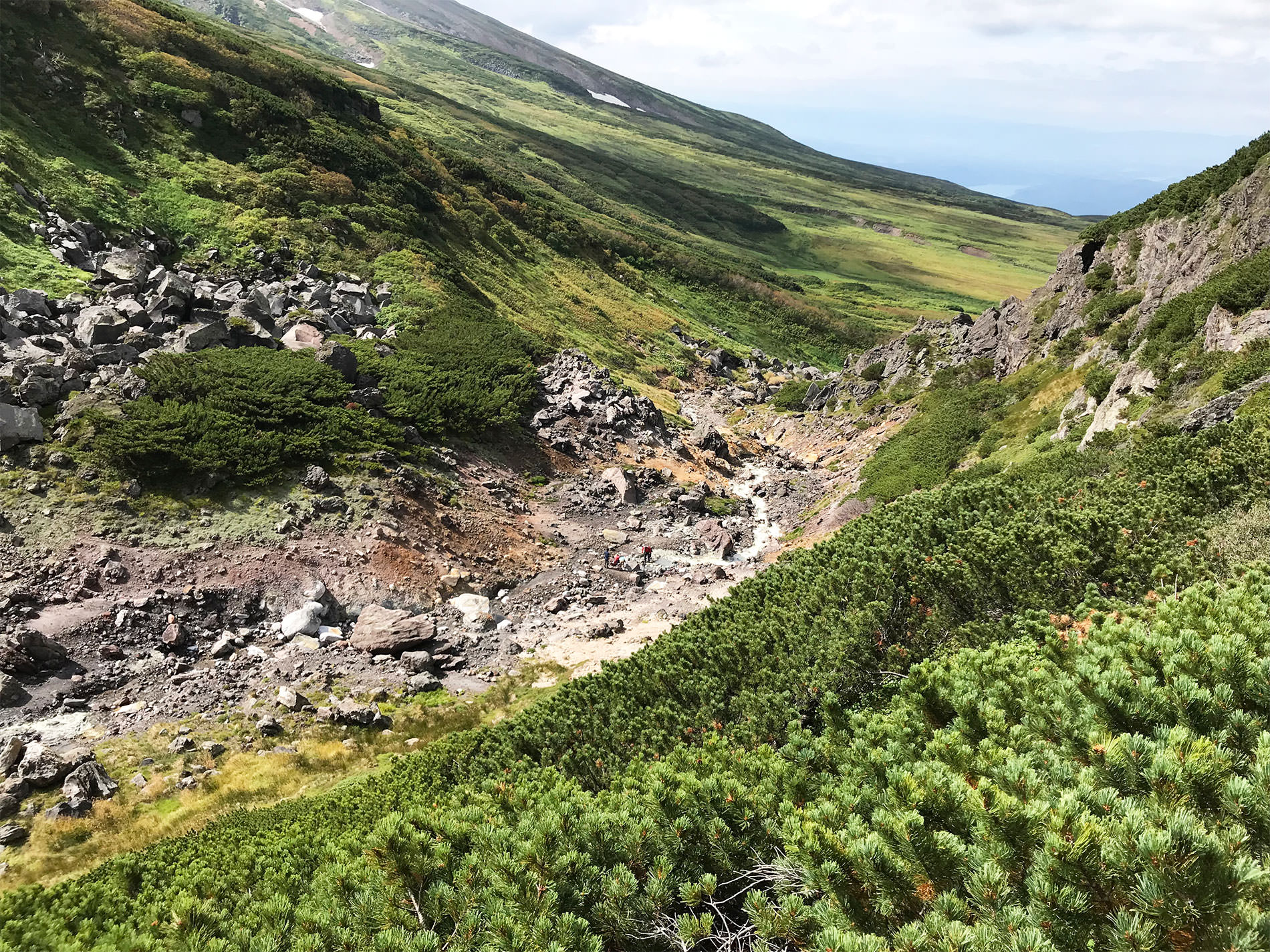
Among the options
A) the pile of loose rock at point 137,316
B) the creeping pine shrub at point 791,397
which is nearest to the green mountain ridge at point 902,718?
the pile of loose rock at point 137,316

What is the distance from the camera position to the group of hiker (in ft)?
98.5

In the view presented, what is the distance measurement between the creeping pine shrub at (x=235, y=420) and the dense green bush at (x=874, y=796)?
1730 centimetres

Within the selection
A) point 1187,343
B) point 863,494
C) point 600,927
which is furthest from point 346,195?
point 600,927

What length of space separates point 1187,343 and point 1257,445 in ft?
53.0

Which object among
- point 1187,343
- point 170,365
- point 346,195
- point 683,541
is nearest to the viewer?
point 1187,343

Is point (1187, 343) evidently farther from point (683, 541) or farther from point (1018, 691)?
point (1018, 691)

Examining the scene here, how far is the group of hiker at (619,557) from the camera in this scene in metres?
30.0

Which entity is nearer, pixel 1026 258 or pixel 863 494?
pixel 863 494

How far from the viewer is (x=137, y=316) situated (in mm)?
32281

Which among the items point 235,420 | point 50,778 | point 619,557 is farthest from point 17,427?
point 619,557

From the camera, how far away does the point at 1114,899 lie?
3.91m

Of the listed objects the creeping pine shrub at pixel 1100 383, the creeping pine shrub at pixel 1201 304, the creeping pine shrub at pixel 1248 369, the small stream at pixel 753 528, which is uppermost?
the creeping pine shrub at pixel 1201 304

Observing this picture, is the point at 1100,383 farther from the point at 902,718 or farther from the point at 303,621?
the point at 303,621

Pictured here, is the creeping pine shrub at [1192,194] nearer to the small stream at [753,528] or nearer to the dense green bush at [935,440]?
the dense green bush at [935,440]
